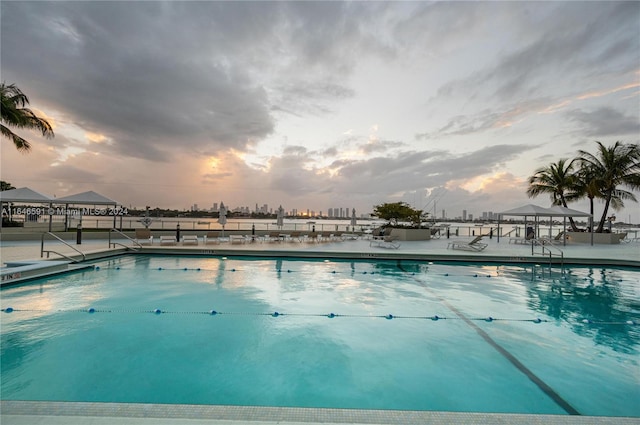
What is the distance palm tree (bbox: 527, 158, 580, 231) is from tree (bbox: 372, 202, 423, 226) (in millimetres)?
10354

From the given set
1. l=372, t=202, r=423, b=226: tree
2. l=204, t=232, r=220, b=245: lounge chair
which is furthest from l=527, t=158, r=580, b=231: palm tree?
l=204, t=232, r=220, b=245: lounge chair

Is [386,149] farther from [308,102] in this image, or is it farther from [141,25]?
[141,25]

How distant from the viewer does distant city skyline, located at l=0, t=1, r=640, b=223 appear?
38.2 feet

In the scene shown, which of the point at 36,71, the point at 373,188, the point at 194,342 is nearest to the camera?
the point at 194,342

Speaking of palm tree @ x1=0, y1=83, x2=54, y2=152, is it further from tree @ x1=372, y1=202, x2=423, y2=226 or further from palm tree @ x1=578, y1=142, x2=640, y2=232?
palm tree @ x1=578, y1=142, x2=640, y2=232

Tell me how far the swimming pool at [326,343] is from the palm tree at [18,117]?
10.9 metres

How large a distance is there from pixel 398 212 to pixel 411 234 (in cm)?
251

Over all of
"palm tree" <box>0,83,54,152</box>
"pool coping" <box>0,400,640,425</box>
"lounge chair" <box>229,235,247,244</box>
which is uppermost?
"palm tree" <box>0,83,54,152</box>

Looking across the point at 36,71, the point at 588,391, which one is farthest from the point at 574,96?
the point at 36,71

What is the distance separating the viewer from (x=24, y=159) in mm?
16953

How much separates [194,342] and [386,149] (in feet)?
82.7

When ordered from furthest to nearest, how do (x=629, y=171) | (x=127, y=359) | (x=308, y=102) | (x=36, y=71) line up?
(x=629, y=171), (x=308, y=102), (x=36, y=71), (x=127, y=359)

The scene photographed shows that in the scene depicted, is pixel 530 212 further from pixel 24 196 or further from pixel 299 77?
pixel 24 196

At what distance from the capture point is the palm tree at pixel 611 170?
19.9 m
